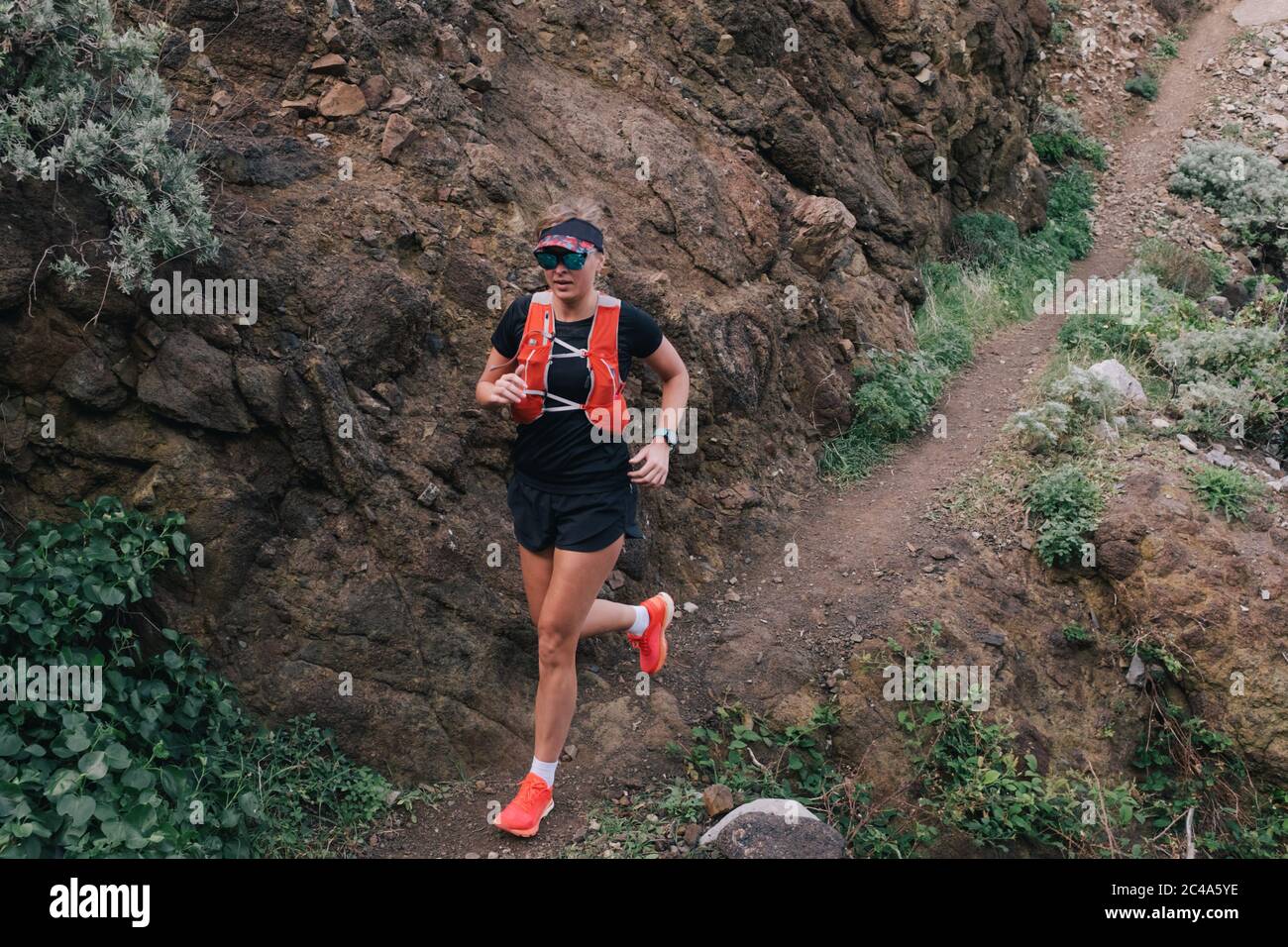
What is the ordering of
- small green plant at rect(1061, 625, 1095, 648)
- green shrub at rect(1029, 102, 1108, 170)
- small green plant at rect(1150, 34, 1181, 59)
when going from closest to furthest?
small green plant at rect(1061, 625, 1095, 648) < green shrub at rect(1029, 102, 1108, 170) < small green plant at rect(1150, 34, 1181, 59)

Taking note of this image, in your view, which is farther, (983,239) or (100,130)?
(983,239)

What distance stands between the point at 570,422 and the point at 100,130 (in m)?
2.43

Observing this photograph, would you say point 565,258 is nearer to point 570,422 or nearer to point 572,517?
point 570,422

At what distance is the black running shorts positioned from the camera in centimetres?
411

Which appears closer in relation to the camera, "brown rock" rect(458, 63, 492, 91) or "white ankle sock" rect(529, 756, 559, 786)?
"white ankle sock" rect(529, 756, 559, 786)

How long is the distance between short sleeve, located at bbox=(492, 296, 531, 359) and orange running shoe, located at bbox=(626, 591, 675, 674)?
1521 millimetres

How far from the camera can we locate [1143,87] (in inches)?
601

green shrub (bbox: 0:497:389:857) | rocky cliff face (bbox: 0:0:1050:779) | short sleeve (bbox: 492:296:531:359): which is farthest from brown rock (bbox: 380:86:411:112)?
green shrub (bbox: 0:497:389:857)

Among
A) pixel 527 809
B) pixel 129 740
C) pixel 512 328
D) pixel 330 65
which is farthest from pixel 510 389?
pixel 330 65

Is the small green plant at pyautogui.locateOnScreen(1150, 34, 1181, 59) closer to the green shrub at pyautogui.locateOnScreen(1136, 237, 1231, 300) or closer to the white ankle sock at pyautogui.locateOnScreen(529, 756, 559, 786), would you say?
the green shrub at pyautogui.locateOnScreen(1136, 237, 1231, 300)

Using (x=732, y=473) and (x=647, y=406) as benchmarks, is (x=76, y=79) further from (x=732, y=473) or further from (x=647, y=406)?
(x=732, y=473)

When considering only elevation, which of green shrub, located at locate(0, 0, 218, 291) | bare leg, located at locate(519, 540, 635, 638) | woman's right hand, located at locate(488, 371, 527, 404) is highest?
green shrub, located at locate(0, 0, 218, 291)

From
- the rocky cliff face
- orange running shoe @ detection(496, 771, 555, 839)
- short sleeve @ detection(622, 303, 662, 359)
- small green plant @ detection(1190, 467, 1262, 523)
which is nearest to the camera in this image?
short sleeve @ detection(622, 303, 662, 359)

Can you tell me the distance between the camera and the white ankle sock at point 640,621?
4977 mm
